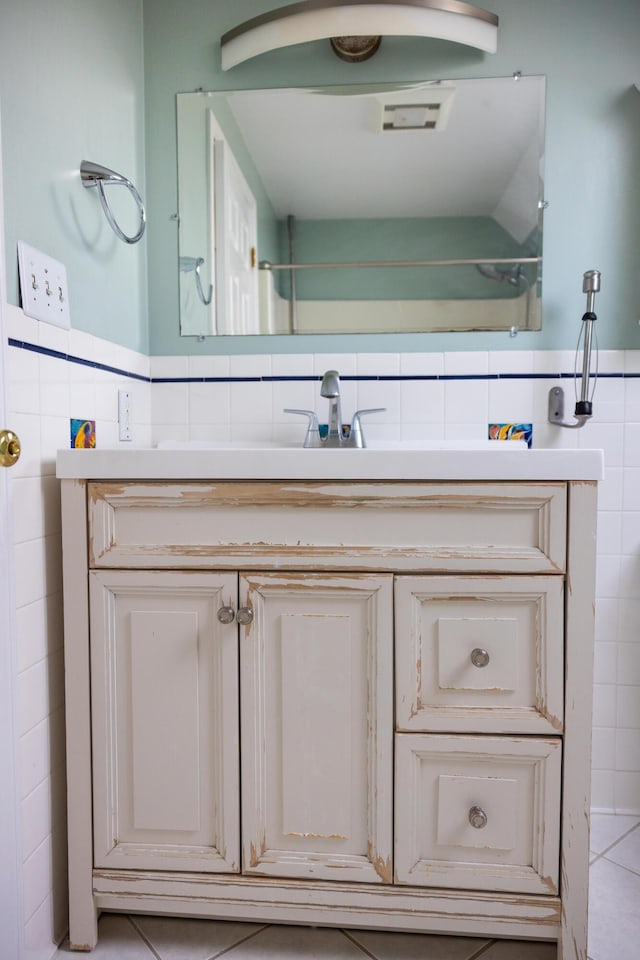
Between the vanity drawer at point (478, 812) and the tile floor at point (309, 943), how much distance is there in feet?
0.56

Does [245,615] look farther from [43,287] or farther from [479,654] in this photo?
[43,287]

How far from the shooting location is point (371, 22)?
1302mm

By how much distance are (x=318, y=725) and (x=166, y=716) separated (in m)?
0.26

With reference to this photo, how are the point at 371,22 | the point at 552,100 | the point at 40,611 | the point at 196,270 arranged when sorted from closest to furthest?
the point at 40,611, the point at 371,22, the point at 552,100, the point at 196,270

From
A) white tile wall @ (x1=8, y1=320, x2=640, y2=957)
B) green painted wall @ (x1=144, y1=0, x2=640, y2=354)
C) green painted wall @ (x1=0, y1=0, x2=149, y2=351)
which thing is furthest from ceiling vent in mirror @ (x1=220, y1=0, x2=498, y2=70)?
white tile wall @ (x1=8, y1=320, x2=640, y2=957)

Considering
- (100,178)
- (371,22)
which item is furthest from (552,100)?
(100,178)

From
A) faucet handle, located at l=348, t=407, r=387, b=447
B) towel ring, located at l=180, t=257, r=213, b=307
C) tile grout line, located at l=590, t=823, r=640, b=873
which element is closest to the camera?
tile grout line, located at l=590, t=823, r=640, b=873

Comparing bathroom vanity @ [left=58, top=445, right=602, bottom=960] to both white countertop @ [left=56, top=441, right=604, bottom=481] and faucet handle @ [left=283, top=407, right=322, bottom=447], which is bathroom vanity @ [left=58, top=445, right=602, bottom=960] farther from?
faucet handle @ [left=283, top=407, right=322, bottom=447]

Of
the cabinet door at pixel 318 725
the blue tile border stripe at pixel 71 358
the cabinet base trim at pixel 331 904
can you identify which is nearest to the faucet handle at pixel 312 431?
the blue tile border stripe at pixel 71 358

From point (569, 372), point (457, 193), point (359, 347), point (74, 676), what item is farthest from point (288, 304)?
point (74, 676)

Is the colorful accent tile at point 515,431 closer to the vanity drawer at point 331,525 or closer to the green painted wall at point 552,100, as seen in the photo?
the green painted wall at point 552,100

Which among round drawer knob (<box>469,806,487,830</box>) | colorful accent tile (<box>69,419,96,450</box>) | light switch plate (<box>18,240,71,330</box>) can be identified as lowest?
round drawer knob (<box>469,806,487,830</box>)

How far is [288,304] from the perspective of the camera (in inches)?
58.7

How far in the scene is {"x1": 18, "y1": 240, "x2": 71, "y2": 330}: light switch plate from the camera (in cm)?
94
